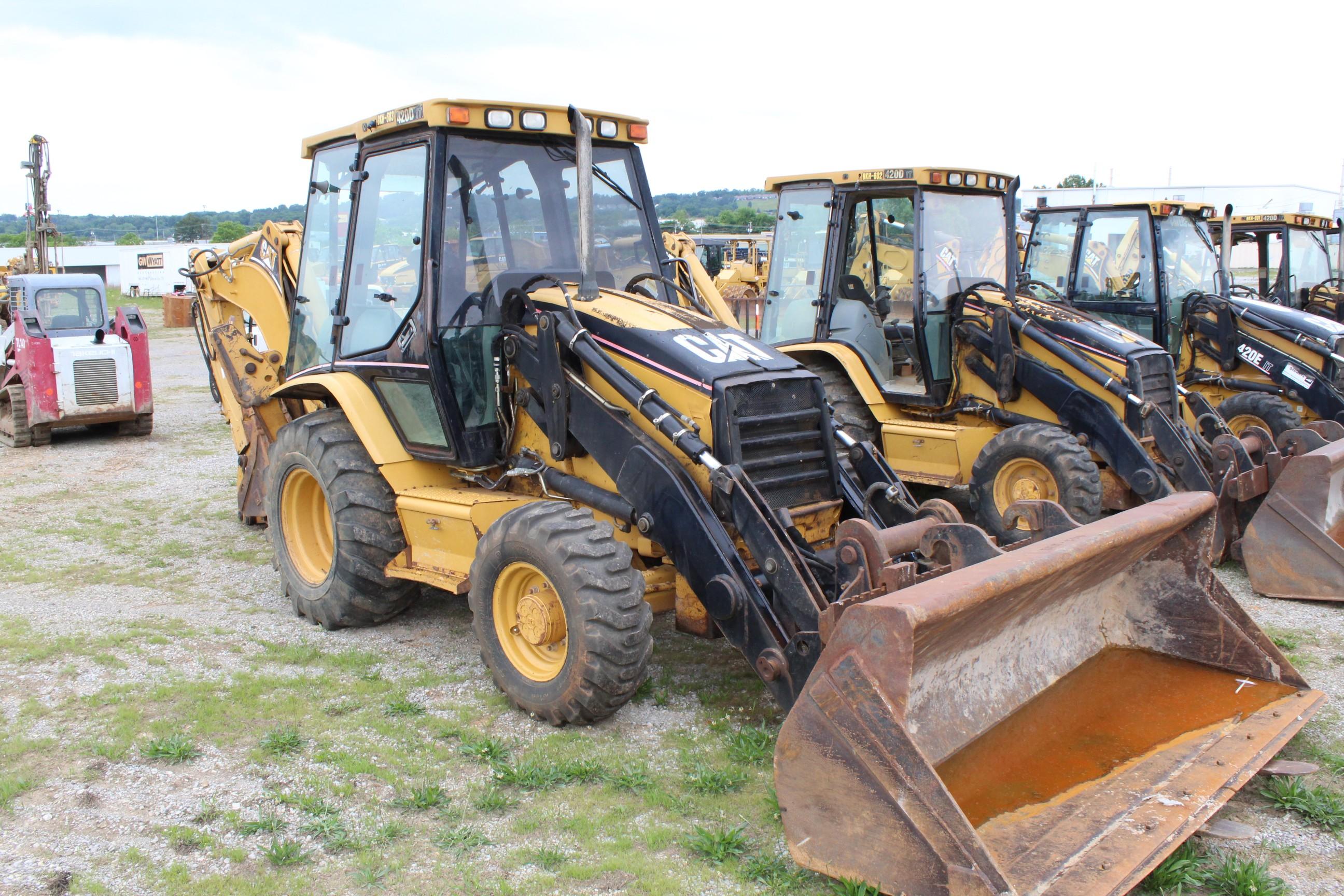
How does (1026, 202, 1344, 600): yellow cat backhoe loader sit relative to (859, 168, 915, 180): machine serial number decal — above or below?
below

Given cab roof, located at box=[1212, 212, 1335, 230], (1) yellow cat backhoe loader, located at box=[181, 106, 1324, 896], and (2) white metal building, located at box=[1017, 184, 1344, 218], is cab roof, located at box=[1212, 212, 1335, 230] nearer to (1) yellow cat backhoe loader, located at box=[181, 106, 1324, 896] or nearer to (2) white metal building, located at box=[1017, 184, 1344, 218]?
(1) yellow cat backhoe loader, located at box=[181, 106, 1324, 896]

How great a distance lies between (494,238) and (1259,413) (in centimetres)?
706

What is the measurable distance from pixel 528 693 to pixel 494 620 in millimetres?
372

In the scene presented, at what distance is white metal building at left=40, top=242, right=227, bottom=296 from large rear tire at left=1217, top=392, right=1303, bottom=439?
43.5m

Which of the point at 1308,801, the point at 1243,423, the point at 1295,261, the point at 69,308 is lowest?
the point at 1308,801

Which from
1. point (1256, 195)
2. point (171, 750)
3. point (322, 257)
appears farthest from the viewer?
point (1256, 195)

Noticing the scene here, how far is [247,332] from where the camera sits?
8.12 meters

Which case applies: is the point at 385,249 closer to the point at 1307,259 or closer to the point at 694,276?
the point at 694,276

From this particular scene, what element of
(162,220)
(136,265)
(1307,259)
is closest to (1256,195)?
(1307,259)

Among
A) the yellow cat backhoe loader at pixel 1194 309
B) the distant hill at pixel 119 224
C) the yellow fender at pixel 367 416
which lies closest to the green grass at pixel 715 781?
the yellow fender at pixel 367 416

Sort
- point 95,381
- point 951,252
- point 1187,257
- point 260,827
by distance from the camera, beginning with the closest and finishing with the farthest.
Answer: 1. point 260,827
2. point 951,252
3. point 1187,257
4. point 95,381

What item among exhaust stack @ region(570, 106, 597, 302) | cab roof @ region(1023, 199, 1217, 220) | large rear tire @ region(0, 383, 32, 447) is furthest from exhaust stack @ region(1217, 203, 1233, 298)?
large rear tire @ region(0, 383, 32, 447)

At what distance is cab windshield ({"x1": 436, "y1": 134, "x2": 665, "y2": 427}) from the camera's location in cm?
520

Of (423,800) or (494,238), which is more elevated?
(494,238)
